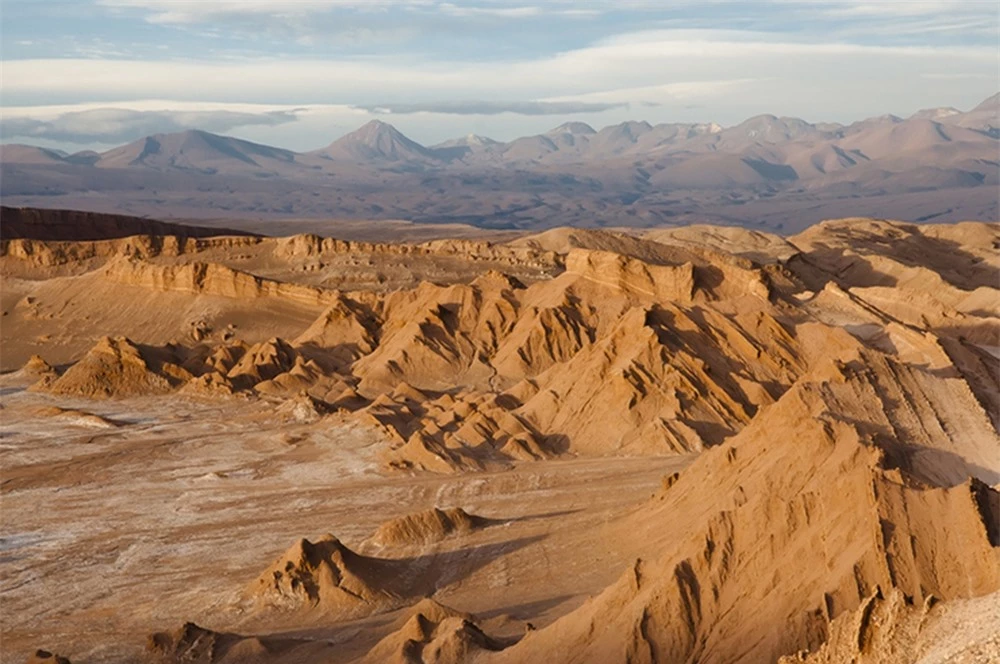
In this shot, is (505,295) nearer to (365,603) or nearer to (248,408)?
Answer: (248,408)

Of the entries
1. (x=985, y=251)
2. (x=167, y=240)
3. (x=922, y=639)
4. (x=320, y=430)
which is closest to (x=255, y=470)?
(x=320, y=430)

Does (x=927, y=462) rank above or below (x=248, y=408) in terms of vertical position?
above

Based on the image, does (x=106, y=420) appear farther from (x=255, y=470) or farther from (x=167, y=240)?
(x=167, y=240)

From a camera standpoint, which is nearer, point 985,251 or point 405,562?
point 405,562

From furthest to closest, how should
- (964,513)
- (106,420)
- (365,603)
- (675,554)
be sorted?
1. (106,420)
2. (365,603)
3. (675,554)
4. (964,513)

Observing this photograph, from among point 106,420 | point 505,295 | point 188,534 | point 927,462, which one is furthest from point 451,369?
point 927,462

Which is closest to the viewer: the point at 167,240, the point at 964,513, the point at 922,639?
the point at 922,639
